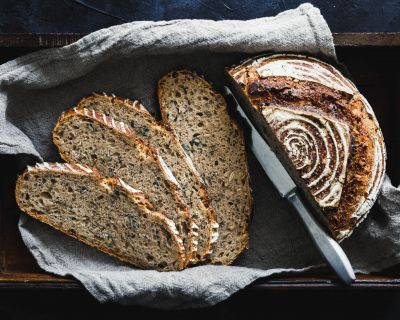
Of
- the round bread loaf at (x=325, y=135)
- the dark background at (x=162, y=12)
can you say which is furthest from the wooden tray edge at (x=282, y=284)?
the dark background at (x=162, y=12)

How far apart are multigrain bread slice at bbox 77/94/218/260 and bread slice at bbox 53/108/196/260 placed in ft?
0.14

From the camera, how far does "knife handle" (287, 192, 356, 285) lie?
2.66 meters

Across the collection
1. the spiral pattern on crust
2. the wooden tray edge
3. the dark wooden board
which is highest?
the dark wooden board

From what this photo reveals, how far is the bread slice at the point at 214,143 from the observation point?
9.39 ft

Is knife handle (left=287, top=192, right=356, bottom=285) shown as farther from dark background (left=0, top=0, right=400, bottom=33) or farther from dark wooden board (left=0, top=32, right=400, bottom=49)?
dark background (left=0, top=0, right=400, bottom=33)

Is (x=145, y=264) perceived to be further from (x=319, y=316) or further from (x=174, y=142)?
(x=319, y=316)

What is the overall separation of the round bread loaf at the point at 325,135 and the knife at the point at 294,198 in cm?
7

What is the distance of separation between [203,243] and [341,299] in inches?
29.1

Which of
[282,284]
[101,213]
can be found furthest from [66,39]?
[282,284]

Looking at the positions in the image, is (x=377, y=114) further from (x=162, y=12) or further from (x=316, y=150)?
(x=162, y=12)

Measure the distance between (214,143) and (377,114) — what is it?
0.76 meters

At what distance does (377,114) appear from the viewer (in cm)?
295

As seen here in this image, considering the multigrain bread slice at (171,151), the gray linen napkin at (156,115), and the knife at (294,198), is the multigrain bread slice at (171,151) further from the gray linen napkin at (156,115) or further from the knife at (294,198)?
the knife at (294,198)

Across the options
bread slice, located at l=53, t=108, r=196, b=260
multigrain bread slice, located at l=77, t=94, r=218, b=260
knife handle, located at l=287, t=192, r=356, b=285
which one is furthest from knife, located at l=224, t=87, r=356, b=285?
bread slice, located at l=53, t=108, r=196, b=260
